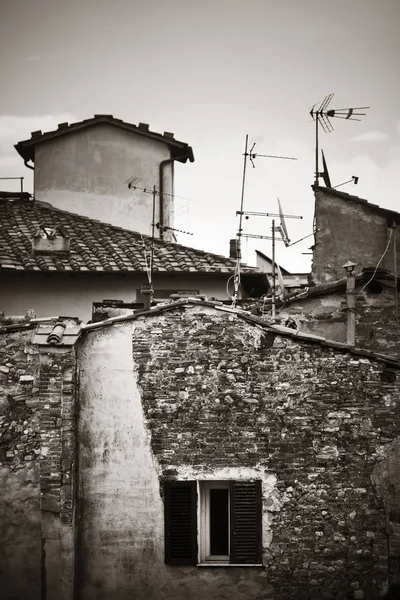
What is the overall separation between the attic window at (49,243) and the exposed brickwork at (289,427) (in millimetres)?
9782

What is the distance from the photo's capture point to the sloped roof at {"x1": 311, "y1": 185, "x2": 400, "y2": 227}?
18.4 meters

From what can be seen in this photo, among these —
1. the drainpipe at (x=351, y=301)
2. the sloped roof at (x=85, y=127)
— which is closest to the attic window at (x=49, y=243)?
the sloped roof at (x=85, y=127)

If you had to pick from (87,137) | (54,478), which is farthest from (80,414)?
(87,137)

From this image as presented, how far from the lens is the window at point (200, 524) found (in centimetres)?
1219

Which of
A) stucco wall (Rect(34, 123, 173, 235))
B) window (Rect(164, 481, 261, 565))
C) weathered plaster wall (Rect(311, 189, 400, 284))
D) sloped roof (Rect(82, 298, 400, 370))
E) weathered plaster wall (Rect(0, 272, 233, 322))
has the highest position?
stucco wall (Rect(34, 123, 173, 235))

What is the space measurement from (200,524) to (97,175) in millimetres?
16233

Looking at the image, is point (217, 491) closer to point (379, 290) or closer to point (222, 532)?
point (222, 532)

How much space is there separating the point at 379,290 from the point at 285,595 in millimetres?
6537

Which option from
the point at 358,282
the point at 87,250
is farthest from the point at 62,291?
the point at 358,282

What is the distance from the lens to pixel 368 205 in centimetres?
1856

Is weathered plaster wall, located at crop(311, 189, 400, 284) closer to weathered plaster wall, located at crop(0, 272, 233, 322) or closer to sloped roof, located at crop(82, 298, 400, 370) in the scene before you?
weathered plaster wall, located at crop(0, 272, 233, 322)

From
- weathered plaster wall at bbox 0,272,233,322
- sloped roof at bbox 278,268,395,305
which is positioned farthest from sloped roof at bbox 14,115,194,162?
sloped roof at bbox 278,268,395,305

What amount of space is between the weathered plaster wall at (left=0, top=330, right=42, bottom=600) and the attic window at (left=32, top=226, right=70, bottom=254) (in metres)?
9.30

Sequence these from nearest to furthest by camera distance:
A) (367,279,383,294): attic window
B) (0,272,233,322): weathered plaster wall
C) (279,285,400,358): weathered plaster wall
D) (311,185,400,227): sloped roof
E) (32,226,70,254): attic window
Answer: (279,285,400,358): weathered plaster wall, (367,279,383,294): attic window, (311,185,400,227): sloped roof, (0,272,233,322): weathered plaster wall, (32,226,70,254): attic window
